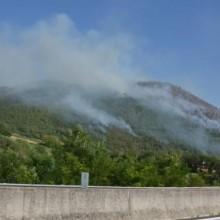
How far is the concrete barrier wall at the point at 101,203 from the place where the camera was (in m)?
13.0

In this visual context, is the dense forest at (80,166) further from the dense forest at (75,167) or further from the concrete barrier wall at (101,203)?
the concrete barrier wall at (101,203)

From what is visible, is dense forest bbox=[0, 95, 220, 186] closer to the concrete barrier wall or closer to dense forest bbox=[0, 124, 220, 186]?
dense forest bbox=[0, 124, 220, 186]

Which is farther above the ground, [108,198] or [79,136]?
[79,136]

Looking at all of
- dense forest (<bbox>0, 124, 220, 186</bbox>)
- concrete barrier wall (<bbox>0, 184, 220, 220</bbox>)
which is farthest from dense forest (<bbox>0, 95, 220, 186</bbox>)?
concrete barrier wall (<bbox>0, 184, 220, 220</bbox>)

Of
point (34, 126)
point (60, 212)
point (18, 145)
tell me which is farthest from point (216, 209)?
point (34, 126)

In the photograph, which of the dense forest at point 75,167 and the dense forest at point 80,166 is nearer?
the dense forest at point 75,167

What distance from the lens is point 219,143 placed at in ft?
600

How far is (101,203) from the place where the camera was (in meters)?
16.2

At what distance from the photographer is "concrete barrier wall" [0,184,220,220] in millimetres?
13016

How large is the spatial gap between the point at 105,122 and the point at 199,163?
75.8 metres

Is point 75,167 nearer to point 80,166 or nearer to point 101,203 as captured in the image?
point 80,166

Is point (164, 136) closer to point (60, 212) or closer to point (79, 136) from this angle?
point (79, 136)

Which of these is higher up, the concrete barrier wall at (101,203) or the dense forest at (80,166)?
the dense forest at (80,166)

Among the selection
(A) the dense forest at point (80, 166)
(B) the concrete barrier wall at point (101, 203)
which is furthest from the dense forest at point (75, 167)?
(B) the concrete barrier wall at point (101, 203)
